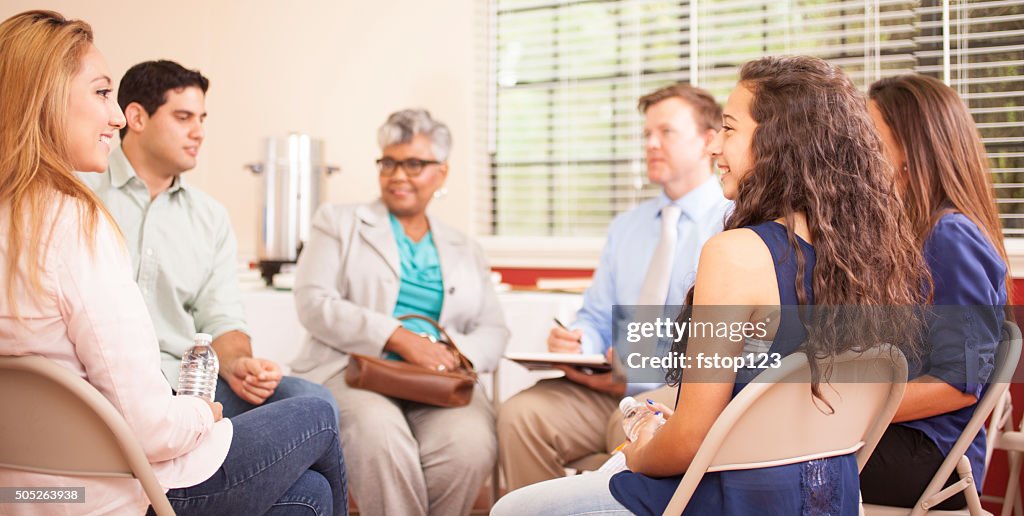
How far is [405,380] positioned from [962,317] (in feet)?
4.86

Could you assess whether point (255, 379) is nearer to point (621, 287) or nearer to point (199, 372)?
point (199, 372)

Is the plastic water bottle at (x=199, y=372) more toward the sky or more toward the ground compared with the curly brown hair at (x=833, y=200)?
more toward the ground

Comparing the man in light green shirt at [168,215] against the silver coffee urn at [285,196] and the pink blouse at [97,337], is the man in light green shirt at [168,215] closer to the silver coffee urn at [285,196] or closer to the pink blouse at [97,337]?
the pink blouse at [97,337]

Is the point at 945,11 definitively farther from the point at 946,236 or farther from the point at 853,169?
the point at 853,169

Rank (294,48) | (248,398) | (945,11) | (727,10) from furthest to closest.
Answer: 1. (294,48)
2. (727,10)
3. (945,11)
4. (248,398)

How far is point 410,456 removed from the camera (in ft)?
8.22

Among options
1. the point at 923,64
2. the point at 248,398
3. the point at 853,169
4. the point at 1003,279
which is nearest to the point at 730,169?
the point at 853,169

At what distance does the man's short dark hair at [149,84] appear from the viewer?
222 cm

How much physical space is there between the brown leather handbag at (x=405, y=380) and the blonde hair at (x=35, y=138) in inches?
49.5

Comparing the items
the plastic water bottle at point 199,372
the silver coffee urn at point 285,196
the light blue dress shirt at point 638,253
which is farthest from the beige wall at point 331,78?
the plastic water bottle at point 199,372

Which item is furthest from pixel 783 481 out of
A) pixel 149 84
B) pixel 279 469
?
pixel 149 84

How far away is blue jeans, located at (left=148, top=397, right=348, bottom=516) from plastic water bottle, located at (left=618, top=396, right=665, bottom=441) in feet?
2.17

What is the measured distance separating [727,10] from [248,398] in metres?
2.64

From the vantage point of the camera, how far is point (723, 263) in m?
1.36
